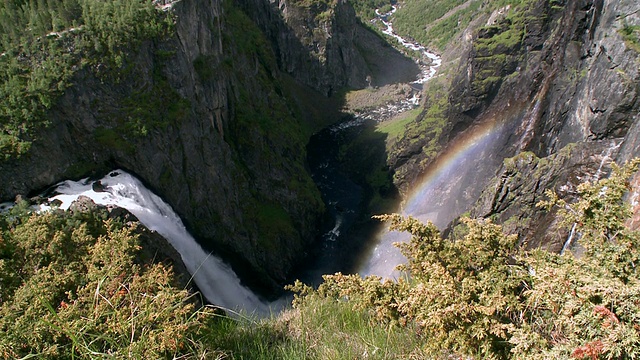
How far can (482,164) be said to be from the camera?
1551 inches

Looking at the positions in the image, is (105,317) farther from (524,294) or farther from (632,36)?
(632,36)

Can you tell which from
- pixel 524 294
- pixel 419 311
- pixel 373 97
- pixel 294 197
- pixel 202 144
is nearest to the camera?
pixel 524 294

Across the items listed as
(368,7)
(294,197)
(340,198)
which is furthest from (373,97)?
(368,7)

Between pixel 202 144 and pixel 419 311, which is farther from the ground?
pixel 419 311

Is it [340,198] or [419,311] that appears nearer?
[419,311]

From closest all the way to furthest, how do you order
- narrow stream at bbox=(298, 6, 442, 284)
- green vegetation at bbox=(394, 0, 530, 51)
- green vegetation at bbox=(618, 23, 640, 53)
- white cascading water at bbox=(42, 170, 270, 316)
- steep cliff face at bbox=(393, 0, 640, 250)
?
green vegetation at bbox=(618, 23, 640, 53) → steep cliff face at bbox=(393, 0, 640, 250) → white cascading water at bbox=(42, 170, 270, 316) → narrow stream at bbox=(298, 6, 442, 284) → green vegetation at bbox=(394, 0, 530, 51)

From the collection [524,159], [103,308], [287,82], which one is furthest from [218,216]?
[287,82]

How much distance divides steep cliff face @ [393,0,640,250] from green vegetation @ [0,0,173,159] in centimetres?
2546

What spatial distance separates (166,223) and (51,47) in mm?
12142

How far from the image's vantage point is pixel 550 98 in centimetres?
3123

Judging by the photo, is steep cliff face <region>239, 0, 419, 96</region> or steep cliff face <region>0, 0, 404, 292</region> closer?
steep cliff face <region>0, 0, 404, 292</region>

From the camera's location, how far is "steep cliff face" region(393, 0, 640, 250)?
20.8m

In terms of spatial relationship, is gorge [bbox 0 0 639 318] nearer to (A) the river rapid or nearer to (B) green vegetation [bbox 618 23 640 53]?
(B) green vegetation [bbox 618 23 640 53]

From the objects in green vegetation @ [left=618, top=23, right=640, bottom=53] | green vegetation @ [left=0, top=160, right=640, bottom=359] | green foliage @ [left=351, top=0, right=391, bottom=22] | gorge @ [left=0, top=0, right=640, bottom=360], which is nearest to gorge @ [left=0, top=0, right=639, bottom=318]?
green vegetation @ [left=618, top=23, right=640, bottom=53]
